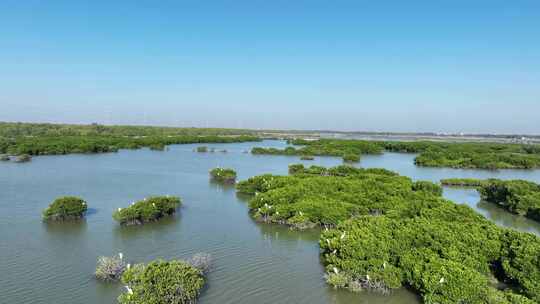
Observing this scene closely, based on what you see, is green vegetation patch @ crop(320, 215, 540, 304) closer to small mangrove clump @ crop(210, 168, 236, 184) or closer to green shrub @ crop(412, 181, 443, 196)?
green shrub @ crop(412, 181, 443, 196)

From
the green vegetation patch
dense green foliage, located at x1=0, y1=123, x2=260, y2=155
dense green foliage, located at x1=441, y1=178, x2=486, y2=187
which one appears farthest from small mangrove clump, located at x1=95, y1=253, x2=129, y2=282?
dense green foliage, located at x1=0, y1=123, x2=260, y2=155

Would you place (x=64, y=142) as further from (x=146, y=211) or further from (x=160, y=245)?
(x=160, y=245)

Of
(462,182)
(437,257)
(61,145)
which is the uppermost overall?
(61,145)

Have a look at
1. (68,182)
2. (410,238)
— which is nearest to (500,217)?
(410,238)

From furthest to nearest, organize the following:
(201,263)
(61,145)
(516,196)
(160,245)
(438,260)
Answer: (61,145), (516,196), (160,245), (201,263), (438,260)

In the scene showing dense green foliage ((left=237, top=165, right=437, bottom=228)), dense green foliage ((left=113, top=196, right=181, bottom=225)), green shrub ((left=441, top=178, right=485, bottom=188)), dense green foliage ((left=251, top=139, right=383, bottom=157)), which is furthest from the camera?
dense green foliage ((left=251, top=139, right=383, bottom=157))

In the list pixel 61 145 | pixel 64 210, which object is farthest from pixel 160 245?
pixel 61 145

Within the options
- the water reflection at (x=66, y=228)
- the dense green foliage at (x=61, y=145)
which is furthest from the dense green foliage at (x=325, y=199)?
the dense green foliage at (x=61, y=145)
